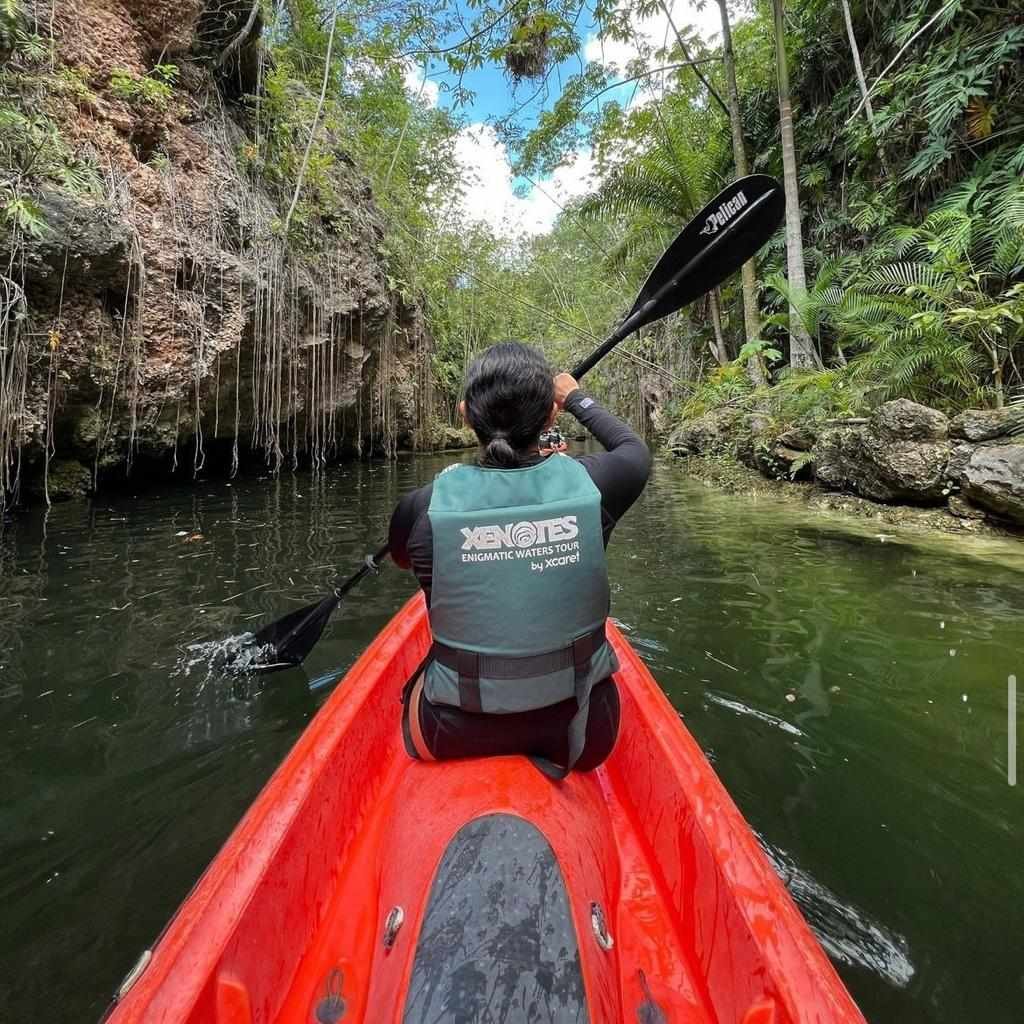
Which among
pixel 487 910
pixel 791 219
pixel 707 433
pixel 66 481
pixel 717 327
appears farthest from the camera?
A: pixel 717 327

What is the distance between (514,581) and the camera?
1141mm

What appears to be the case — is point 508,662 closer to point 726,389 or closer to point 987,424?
point 987,424

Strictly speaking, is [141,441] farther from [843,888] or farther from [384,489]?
[843,888]

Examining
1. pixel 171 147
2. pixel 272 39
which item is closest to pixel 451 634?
pixel 171 147

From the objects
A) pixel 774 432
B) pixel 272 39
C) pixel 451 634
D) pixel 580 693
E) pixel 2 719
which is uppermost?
pixel 272 39

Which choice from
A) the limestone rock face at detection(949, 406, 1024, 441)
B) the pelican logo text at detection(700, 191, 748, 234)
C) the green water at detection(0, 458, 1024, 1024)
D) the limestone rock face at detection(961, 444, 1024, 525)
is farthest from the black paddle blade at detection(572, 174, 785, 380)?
the limestone rock face at detection(949, 406, 1024, 441)

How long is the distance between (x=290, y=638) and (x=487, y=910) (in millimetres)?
2083

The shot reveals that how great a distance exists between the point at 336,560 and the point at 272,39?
827cm

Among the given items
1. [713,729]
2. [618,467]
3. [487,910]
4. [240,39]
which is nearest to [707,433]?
[713,729]

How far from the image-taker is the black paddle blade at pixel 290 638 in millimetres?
2623

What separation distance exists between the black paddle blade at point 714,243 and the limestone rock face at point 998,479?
10.1 ft

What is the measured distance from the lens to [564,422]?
26.4 meters

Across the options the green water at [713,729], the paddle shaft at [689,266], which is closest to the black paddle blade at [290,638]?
the green water at [713,729]

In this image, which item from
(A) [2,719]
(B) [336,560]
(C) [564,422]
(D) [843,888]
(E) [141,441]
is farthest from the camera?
(C) [564,422]
